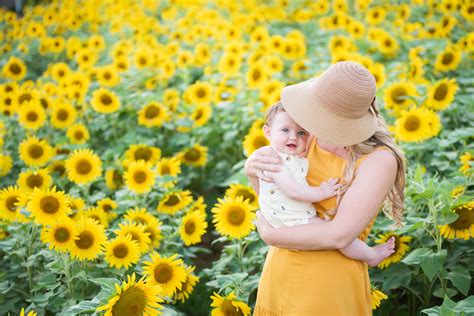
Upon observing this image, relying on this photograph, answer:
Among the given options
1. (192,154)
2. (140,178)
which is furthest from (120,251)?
(192,154)

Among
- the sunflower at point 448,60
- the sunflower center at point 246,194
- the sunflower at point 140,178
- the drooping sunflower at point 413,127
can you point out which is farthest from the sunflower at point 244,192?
the sunflower at point 448,60

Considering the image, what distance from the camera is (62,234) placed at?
260 cm

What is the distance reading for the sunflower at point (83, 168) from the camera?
136 inches

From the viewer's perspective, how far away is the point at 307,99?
193 cm

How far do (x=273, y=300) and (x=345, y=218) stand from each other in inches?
16.7

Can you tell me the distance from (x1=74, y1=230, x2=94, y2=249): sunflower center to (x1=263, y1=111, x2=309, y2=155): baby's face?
114 centimetres

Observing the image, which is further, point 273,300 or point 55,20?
point 55,20

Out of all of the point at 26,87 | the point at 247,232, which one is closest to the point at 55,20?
the point at 26,87

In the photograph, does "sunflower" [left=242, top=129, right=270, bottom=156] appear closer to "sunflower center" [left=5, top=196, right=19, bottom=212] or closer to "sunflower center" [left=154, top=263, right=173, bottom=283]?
"sunflower center" [left=154, top=263, right=173, bottom=283]

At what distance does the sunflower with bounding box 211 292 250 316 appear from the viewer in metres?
2.36

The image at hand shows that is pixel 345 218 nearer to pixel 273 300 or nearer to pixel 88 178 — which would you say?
pixel 273 300

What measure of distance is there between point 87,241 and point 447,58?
10.9 feet

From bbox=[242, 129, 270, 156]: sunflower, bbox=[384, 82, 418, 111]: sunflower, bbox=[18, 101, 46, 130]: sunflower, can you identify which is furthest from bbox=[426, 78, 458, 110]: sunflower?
bbox=[18, 101, 46, 130]: sunflower

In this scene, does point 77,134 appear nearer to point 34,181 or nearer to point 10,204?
point 34,181
